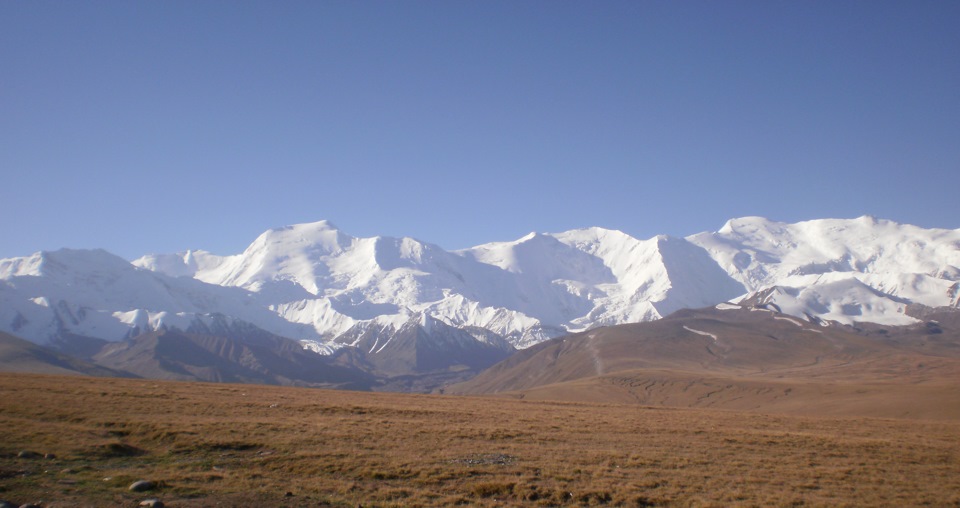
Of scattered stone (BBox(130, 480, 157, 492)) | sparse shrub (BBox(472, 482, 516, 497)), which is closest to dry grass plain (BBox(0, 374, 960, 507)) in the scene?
sparse shrub (BBox(472, 482, 516, 497))

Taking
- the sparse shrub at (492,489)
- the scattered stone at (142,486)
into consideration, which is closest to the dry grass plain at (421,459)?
the sparse shrub at (492,489)

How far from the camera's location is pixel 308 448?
31328mm

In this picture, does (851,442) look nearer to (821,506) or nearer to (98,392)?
(821,506)

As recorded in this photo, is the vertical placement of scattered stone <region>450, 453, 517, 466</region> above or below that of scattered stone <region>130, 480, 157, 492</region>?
below

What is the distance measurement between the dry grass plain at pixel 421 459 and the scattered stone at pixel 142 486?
370 mm

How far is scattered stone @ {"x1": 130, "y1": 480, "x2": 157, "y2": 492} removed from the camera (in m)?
23.3

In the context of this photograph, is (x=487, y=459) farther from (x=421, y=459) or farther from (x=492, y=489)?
(x=492, y=489)

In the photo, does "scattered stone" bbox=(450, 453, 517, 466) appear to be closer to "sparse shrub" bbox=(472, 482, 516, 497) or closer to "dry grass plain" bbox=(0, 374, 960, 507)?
"dry grass plain" bbox=(0, 374, 960, 507)

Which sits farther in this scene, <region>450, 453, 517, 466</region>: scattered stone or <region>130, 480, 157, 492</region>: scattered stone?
<region>450, 453, 517, 466</region>: scattered stone

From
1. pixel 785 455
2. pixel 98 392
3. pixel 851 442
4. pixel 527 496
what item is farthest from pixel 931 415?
pixel 98 392

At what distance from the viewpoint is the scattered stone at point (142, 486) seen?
23.3 meters

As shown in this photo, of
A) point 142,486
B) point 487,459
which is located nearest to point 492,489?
point 487,459

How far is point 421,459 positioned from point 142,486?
36.4 feet

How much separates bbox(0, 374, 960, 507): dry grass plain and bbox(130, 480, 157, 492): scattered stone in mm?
370
